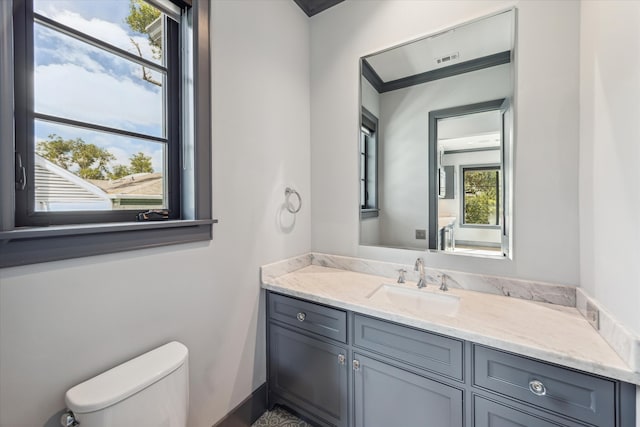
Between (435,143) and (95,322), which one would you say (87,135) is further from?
(435,143)

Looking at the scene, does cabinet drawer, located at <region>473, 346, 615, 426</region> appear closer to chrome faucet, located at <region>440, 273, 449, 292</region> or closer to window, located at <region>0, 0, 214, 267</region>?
chrome faucet, located at <region>440, 273, 449, 292</region>

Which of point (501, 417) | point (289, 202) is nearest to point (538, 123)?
point (501, 417)

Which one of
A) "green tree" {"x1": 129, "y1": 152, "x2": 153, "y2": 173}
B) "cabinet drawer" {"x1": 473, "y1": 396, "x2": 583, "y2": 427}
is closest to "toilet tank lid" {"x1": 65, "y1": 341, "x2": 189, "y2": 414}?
"green tree" {"x1": 129, "y1": 152, "x2": 153, "y2": 173}

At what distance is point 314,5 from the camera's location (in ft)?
6.42

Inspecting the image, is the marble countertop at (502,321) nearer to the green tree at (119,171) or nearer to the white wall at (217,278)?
the white wall at (217,278)

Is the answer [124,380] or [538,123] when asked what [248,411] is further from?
[538,123]

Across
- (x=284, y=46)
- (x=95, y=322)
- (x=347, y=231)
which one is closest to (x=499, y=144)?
(x=347, y=231)

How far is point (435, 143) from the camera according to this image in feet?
5.24

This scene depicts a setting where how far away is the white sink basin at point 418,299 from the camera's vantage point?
1389 mm

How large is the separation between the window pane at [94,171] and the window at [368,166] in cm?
119

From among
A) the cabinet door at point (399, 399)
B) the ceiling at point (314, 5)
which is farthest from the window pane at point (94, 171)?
the ceiling at point (314, 5)

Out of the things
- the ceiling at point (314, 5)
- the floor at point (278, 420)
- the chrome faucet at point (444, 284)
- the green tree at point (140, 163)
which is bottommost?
the floor at point (278, 420)

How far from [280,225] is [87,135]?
1053 millimetres

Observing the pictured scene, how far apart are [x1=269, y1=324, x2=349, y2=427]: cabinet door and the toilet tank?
0.60m
